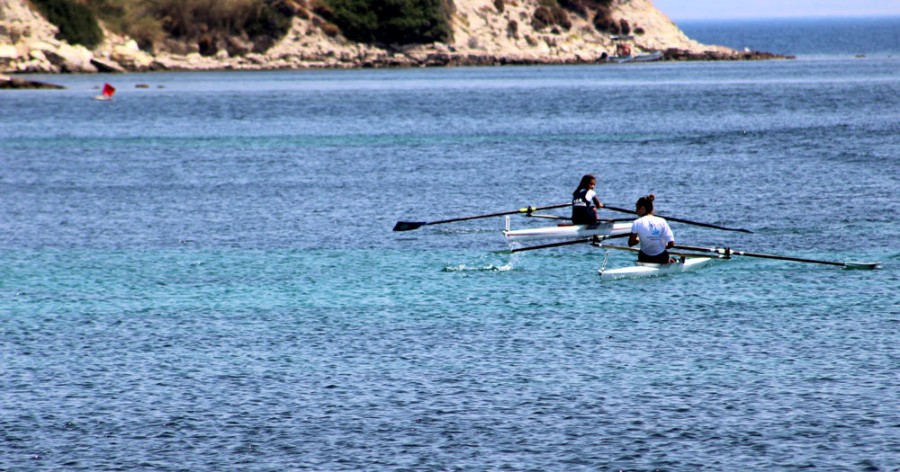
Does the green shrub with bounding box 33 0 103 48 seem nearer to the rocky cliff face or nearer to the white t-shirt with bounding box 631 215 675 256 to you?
the rocky cliff face

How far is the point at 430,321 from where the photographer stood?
79.7 ft

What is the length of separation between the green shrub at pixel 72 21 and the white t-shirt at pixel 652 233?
155 metres

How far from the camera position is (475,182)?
49969 mm

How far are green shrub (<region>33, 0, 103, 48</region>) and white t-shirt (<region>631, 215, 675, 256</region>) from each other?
15505 centimetres

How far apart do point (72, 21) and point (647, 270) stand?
515ft

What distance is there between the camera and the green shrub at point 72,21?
552 feet

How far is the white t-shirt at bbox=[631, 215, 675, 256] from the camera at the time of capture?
27.5m

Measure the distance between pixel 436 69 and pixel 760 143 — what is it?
122 metres

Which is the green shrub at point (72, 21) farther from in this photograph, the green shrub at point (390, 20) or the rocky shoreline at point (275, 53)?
the green shrub at point (390, 20)

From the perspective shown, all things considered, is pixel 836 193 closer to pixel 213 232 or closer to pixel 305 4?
pixel 213 232

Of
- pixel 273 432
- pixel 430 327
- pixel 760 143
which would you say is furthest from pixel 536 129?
pixel 273 432

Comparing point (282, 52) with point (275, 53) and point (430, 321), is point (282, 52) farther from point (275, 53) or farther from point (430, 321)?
point (430, 321)

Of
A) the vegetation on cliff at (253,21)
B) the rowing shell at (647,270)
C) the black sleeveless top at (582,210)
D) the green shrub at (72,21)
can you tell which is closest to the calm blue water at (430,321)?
the rowing shell at (647,270)

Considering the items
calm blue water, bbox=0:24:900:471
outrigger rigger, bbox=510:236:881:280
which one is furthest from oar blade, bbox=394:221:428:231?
outrigger rigger, bbox=510:236:881:280
